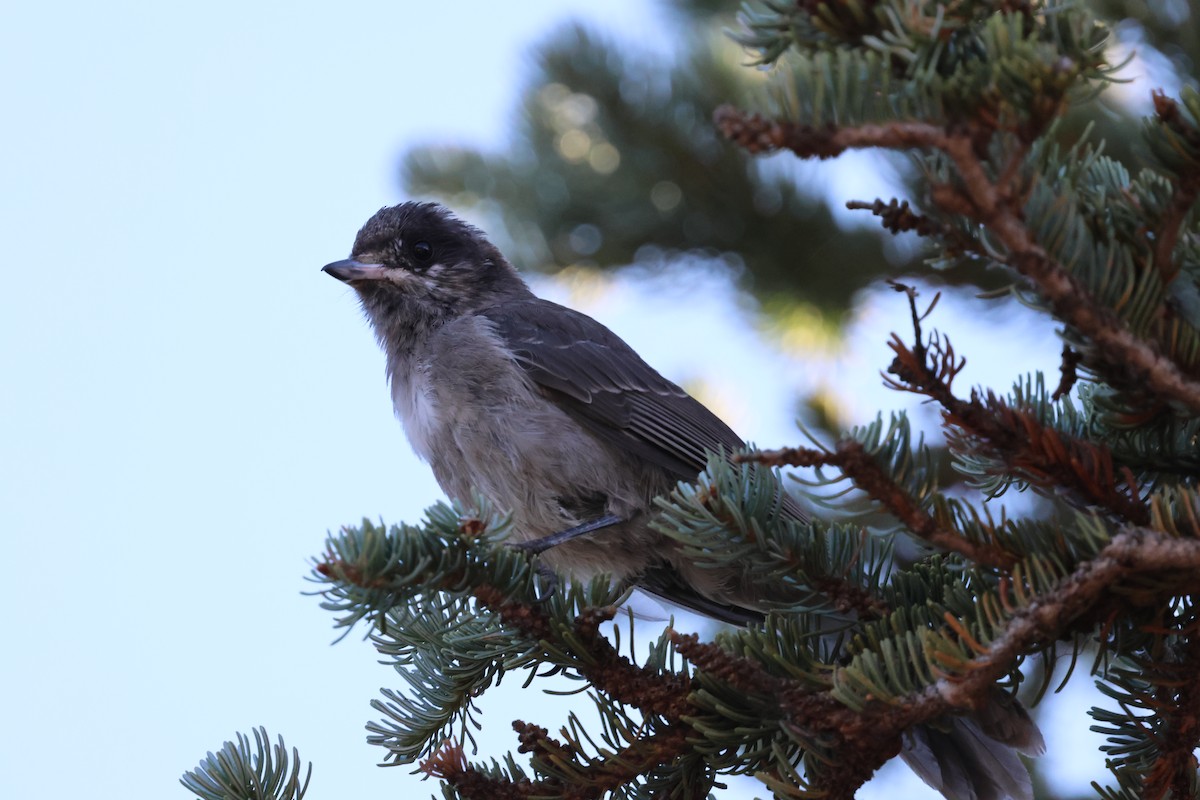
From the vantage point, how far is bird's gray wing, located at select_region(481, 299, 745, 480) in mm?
4129

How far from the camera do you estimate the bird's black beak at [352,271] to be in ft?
15.4

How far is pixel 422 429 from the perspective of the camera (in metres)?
4.18

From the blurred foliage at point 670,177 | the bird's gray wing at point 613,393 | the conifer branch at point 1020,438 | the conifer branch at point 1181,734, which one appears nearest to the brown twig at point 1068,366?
the conifer branch at point 1020,438

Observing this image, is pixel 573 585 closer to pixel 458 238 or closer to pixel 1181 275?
pixel 1181 275

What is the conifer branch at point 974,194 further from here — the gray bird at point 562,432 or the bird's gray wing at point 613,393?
the bird's gray wing at point 613,393

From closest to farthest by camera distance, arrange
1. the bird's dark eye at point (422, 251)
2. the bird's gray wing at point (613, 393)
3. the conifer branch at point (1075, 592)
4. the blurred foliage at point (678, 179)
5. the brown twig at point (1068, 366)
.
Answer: the conifer branch at point (1075, 592) < the brown twig at point (1068, 366) < the bird's gray wing at point (613, 393) < the blurred foliage at point (678, 179) < the bird's dark eye at point (422, 251)

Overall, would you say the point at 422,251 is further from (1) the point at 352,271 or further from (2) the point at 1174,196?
(2) the point at 1174,196

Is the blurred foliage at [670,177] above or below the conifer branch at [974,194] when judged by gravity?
above

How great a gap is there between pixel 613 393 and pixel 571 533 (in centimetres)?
65

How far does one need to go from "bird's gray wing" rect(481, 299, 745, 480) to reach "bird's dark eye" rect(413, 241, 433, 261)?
49 centimetres

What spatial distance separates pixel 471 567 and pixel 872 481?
0.80 metres

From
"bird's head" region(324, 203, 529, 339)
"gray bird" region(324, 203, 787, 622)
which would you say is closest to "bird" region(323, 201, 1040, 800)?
"gray bird" region(324, 203, 787, 622)

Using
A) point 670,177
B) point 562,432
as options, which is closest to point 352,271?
point 562,432

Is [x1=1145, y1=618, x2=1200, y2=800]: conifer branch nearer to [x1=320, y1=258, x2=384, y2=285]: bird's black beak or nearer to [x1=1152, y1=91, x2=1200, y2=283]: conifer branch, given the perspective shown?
[x1=1152, y1=91, x2=1200, y2=283]: conifer branch
